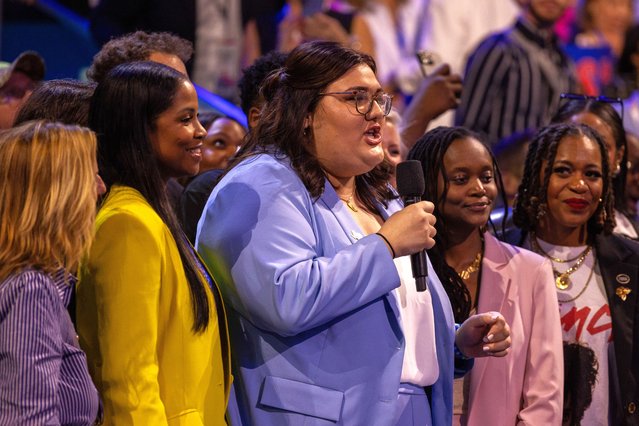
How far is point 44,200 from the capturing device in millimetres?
2307

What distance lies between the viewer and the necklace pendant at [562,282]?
3.77 metres

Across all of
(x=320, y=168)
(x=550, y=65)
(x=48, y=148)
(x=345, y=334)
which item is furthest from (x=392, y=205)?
(x=550, y=65)

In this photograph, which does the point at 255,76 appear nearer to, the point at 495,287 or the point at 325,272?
the point at 495,287

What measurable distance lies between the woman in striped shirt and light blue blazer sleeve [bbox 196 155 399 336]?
442mm

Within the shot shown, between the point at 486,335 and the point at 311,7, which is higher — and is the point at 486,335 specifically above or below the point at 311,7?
below

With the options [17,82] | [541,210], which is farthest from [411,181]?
[17,82]

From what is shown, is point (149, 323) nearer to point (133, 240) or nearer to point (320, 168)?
point (133, 240)

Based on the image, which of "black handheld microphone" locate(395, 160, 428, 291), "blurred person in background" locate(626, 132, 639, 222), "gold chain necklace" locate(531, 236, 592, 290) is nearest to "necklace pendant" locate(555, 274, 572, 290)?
"gold chain necklace" locate(531, 236, 592, 290)

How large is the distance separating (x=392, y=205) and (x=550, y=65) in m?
4.03

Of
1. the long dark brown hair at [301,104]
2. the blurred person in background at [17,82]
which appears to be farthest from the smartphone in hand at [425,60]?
the long dark brown hair at [301,104]

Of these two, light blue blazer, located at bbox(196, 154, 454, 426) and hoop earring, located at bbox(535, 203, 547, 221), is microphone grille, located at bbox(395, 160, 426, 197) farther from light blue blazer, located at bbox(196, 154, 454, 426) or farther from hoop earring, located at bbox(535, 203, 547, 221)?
hoop earring, located at bbox(535, 203, 547, 221)

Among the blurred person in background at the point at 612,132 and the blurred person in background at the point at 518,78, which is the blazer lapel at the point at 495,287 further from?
the blurred person in background at the point at 518,78

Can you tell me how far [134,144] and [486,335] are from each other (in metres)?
1.15

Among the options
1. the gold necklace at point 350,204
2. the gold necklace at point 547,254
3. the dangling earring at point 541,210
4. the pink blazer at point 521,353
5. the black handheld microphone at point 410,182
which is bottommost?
the pink blazer at point 521,353
